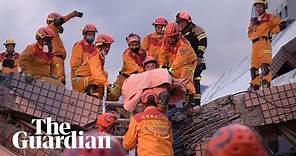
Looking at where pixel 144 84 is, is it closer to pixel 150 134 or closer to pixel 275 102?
pixel 150 134

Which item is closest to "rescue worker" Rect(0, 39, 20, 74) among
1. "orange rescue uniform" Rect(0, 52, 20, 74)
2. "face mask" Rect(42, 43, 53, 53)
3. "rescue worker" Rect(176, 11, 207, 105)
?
"orange rescue uniform" Rect(0, 52, 20, 74)

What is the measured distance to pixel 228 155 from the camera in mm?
2447

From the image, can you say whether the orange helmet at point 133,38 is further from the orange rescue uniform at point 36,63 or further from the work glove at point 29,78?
the work glove at point 29,78

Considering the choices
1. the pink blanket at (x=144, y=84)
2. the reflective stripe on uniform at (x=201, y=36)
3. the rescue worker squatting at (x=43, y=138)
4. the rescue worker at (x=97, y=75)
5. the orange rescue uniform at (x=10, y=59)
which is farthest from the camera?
the orange rescue uniform at (x=10, y=59)

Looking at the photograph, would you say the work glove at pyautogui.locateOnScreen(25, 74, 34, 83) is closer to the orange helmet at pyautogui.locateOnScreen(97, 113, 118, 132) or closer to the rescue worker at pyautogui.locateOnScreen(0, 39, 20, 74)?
the orange helmet at pyautogui.locateOnScreen(97, 113, 118, 132)

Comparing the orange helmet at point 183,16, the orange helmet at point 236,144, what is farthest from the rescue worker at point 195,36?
the orange helmet at point 236,144

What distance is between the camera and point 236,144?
Answer: 248cm

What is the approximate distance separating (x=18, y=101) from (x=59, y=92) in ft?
1.56

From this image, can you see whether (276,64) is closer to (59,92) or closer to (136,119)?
(59,92)

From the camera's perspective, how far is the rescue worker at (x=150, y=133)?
5770 millimetres

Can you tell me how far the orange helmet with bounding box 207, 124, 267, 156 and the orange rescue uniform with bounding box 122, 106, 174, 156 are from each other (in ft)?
10.7

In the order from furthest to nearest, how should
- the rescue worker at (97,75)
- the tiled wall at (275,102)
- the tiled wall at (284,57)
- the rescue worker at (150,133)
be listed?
the tiled wall at (284,57), the rescue worker at (97,75), the tiled wall at (275,102), the rescue worker at (150,133)

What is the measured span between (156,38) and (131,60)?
2.47 ft

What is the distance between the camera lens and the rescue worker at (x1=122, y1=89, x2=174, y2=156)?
5.77 m
